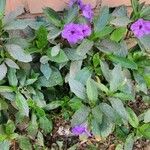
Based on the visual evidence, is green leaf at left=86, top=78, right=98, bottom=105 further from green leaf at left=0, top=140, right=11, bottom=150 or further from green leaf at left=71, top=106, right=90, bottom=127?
green leaf at left=0, top=140, right=11, bottom=150

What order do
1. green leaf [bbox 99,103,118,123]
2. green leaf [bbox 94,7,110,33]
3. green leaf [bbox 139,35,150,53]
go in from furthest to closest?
green leaf [bbox 139,35,150,53], green leaf [bbox 94,7,110,33], green leaf [bbox 99,103,118,123]

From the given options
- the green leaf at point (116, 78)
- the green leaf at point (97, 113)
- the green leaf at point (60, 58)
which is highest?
the green leaf at point (60, 58)

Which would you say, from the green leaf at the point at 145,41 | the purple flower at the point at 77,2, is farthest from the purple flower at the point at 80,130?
the purple flower at the point at 77,2

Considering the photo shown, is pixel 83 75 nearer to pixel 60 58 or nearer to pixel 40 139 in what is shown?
pixel 60 58

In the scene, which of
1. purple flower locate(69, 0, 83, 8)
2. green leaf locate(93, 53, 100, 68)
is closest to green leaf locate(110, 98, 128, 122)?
green leaf locate(93, 53, 100, 68)

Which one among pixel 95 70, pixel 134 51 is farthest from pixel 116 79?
pixel 134 51

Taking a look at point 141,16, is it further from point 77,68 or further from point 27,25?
point 27,25

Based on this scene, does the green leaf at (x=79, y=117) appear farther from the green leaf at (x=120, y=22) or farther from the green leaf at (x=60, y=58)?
the green leaf at (x=120, y=22)
